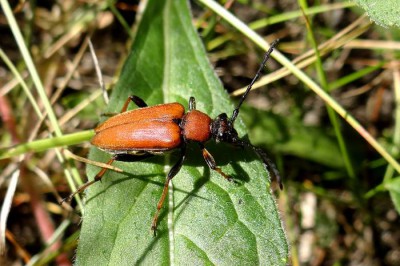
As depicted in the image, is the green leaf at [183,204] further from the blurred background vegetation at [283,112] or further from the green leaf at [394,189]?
the green leaf at [394,189]

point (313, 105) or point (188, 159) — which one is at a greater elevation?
point (313, 105)

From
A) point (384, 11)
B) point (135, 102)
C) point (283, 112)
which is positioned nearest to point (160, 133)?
point (135, 102)

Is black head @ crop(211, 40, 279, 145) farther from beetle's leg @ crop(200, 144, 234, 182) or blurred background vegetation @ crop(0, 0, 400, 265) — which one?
blurred background vegetation @ crop(0, 0, 400, 265)

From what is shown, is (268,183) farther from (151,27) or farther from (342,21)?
(342,21)

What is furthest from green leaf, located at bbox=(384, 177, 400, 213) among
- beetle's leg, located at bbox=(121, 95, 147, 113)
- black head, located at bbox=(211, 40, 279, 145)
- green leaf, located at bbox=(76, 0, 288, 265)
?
beetle's leg, located at bbox=(121, 95, 147, 113)

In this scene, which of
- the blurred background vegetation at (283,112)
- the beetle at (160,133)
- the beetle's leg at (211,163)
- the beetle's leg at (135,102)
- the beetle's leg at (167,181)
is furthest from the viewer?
the blurred background vegetation at (283,112)

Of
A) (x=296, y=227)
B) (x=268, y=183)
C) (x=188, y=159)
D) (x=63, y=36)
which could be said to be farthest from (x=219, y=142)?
(x=63, y=36)

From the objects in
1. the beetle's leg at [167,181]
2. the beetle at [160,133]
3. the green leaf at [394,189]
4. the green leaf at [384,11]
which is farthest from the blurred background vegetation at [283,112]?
the green leaf at [384,11]
